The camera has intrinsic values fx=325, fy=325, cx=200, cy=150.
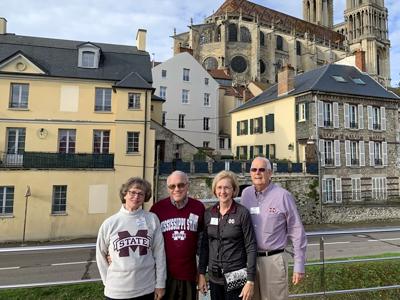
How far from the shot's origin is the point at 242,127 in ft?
105

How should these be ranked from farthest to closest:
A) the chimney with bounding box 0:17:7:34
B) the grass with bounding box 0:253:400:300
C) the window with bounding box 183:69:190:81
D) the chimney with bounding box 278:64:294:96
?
1. the window with bounding box 183:69:190:81
2. the chimney with bounding box 278:64:294:96
3. the chimney with bounding box 0:17:7:34
4. the grass with bounding box 0:253:400:300

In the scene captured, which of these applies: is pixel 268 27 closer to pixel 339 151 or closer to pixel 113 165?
pixel 339 151

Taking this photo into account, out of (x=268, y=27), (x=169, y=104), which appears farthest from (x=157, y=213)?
(x=268, y=27)

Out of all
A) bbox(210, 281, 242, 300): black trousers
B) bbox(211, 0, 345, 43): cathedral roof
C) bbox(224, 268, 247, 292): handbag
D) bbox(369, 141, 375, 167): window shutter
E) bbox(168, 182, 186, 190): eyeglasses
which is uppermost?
bbox(211, 0, 345, 43): cathedral roof

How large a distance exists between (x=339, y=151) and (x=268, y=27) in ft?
162

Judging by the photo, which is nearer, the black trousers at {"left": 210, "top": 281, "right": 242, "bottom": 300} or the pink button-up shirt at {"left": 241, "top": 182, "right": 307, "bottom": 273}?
the black trousers at {"left": 210, "top": 281, "right": 242, "bottom": 300}

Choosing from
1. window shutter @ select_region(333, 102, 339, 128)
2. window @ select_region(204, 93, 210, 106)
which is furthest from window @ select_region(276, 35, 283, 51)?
window shutter @ select_region(333, 102, 339, 128)

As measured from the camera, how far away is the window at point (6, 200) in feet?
59.2

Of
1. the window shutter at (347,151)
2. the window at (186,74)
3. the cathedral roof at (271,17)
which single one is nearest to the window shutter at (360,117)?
the window shutter at (347,151)

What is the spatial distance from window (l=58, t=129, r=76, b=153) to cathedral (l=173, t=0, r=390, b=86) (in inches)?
850

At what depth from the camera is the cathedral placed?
57062 mm

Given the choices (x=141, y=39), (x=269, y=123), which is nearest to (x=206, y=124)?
(x=269, y=123)

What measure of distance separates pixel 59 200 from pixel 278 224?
1823 centimetres

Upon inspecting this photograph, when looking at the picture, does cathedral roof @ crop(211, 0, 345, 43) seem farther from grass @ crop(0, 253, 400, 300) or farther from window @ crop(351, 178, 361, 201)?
grass @ crop(0, 253, 400, 300)
